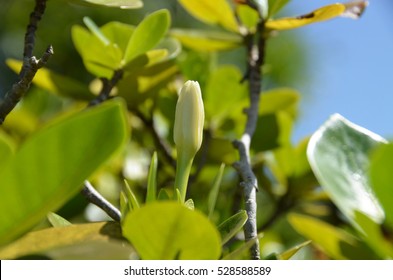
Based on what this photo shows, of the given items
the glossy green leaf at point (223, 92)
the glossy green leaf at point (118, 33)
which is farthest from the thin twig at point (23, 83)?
the glossy green leaf at point (223, 92)

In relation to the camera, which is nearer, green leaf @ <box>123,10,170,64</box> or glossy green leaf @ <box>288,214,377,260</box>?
glossy green leaf @ <box>288,214,377,260</box>

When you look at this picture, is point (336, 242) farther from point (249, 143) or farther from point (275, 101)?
point (275, 101)

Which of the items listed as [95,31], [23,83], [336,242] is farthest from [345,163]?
[95,31]

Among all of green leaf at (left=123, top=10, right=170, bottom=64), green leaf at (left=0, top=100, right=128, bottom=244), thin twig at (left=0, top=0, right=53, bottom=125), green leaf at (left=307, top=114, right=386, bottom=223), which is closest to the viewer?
green leaf at (left=0, top=100, right=128, bottom=244)

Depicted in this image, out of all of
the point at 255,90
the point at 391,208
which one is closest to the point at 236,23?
the point at 255,90

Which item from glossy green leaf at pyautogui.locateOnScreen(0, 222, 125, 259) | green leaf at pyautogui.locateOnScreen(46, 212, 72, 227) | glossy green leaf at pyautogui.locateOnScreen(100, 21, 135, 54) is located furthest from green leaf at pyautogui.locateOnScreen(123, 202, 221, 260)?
glossy green leaf at pyautogui.locateOnScreen(100, 21, 135, 54)

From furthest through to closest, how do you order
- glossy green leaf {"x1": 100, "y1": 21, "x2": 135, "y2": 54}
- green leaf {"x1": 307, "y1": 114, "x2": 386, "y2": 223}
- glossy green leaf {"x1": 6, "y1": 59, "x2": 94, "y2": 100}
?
glossy green leaf {"x1": 6, "y1": 59, "x2": 94, "y2": 100} → glossy green leaf {"x1": 100, "y1": 21, "x2": 135, "y2": 54} → green leaf {"x1": 307, "y1": 114, "x2": 386, "y2": 223}

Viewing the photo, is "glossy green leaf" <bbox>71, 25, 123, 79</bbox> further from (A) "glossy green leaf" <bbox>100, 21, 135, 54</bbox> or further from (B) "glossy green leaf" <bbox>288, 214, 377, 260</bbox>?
(B) "glossy green leaf" <bbox>288, 214, 377, 260</bbox>
